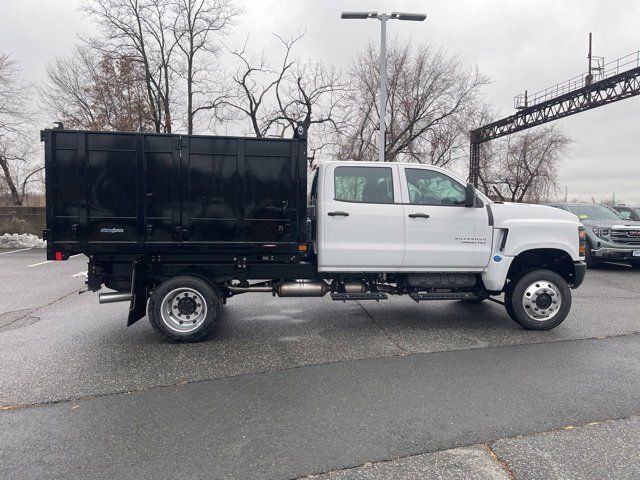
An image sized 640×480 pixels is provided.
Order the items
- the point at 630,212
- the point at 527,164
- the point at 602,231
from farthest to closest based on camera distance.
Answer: the point at 527,164
the point at 630,212
the point at 602,231

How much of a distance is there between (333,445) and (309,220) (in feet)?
11.0

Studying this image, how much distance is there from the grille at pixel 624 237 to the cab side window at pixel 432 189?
8.34 metres

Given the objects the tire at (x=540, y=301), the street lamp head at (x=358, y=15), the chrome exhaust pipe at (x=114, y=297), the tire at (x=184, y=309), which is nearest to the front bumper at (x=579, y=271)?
the tire at (x=540, y=301)

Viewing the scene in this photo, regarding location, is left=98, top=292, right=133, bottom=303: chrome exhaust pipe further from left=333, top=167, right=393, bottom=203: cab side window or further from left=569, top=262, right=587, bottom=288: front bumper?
left=569, top=262, right=587, bottom=288: front bumper

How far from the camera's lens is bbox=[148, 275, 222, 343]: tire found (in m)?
5.43

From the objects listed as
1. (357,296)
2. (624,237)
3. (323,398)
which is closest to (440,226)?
(357,296)

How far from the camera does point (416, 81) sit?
78.6 ft

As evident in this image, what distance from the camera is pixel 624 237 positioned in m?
11.8

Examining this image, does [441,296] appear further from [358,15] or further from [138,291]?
[358,15]

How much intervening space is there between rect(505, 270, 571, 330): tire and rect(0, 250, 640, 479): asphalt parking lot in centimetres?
21

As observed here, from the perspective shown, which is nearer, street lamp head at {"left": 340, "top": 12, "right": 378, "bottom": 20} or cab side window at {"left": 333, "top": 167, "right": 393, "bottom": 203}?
cab side window at {"left": 333, "top": 167, "right": 393, "bottom": 203}

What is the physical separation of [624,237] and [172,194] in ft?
39.2

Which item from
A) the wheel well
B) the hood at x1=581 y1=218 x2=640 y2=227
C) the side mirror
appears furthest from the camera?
the hood at x1=581 y1=218 x2=640 y2=227

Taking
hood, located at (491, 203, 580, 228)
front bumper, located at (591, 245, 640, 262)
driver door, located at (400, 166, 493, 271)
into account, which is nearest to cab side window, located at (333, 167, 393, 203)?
driver door, located at (400, 166, 493, 271)
